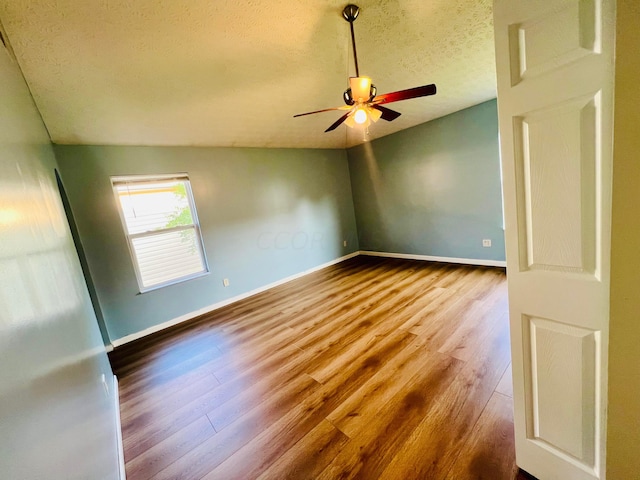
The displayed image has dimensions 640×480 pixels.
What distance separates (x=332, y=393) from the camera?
178 cm

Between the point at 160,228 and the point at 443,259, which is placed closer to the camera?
the point at 160,228

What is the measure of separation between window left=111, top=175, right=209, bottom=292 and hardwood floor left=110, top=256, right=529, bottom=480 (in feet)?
2.68

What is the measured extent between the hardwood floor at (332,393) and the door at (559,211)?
1.52ft

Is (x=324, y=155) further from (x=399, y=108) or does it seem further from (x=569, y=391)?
(x=569, y=391)

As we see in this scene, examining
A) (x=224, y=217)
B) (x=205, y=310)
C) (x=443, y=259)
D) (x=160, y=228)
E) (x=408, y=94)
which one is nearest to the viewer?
(x=408, y=94)

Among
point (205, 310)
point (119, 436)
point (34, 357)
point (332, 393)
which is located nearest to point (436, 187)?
point (332, 393)

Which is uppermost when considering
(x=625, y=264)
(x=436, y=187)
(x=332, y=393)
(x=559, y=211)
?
(x=436, y=187)

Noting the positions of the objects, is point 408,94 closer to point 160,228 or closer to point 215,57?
point 215,57

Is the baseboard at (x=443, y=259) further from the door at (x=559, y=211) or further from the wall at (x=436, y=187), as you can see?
the door at (x=559, y=211)

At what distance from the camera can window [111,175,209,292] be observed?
320 cm

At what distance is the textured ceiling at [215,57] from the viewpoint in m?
1.38

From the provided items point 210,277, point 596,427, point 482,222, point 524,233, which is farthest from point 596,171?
point 210,277

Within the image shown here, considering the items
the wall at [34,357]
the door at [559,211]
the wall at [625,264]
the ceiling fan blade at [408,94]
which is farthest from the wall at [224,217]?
the wall at [625,264]

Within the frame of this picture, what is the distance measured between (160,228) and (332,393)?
122 inches
